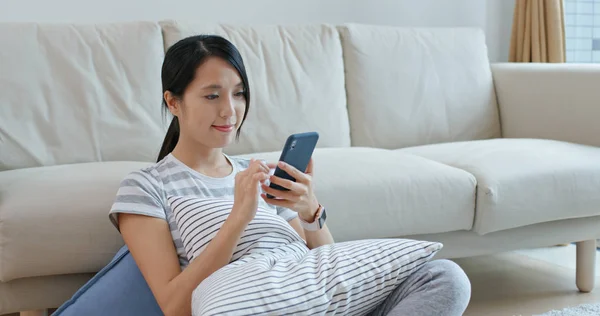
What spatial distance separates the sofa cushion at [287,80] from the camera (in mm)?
2461

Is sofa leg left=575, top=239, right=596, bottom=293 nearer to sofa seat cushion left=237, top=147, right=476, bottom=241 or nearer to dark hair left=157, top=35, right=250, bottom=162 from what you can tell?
sofa seat cushion left=237, top=147, right=476, bottom=241

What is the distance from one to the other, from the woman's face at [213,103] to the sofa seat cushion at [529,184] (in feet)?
2.95

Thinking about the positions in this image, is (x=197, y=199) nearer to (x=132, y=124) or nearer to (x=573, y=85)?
(x=132, y=124)

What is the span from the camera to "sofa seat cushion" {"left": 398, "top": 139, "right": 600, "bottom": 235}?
2084 mm

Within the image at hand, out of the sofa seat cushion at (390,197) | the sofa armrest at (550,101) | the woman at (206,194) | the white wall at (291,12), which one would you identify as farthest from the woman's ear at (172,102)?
the sofa armrest at (550,101)

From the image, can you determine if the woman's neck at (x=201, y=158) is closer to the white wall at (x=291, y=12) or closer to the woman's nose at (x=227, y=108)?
the woman's nose at (x=227, y=108)

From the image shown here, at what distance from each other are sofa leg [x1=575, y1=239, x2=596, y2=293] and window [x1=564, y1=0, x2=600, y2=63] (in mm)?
1508

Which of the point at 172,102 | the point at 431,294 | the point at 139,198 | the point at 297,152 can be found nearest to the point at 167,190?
the point at 139,198

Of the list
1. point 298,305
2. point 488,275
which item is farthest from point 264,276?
point 488,275

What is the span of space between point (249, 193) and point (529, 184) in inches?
43.7

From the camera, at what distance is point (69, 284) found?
1.72 meters

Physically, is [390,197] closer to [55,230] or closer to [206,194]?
[206,194]

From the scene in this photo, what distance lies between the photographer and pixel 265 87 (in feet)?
8.21

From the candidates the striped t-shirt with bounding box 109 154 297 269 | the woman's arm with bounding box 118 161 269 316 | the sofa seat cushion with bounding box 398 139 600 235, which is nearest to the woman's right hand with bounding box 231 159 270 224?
the woman's arm with bounding box 118 161 269 316
